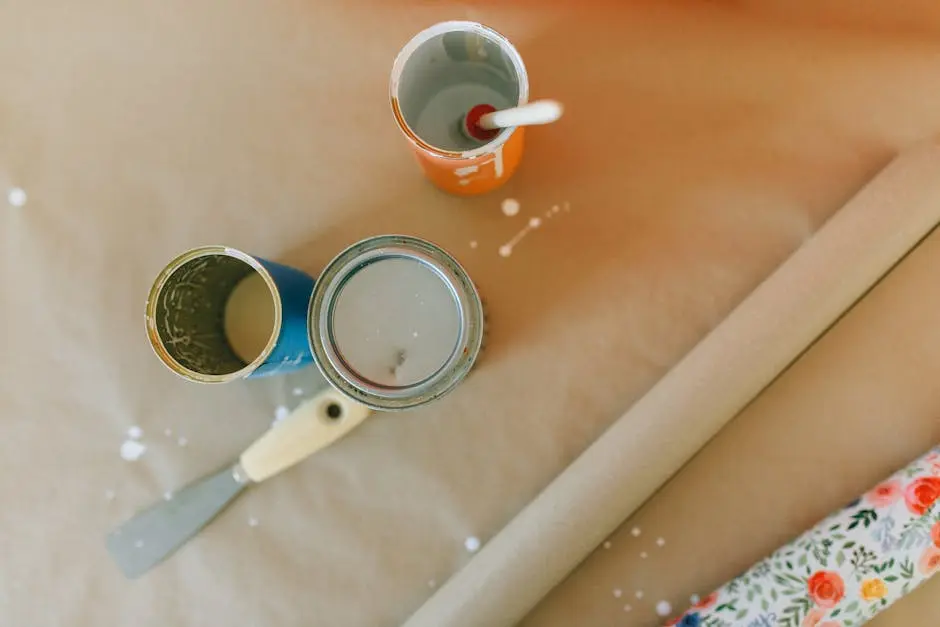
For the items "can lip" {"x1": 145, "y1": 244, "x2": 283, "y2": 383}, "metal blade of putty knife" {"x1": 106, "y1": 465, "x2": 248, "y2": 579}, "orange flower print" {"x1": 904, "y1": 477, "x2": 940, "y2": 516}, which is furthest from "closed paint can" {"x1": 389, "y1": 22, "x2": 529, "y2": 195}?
"orange flower print" {"x1": 904, "y1": 477, "x2": 940, "y2": 516}

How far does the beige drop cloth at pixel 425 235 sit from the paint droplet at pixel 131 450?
12 millimetres

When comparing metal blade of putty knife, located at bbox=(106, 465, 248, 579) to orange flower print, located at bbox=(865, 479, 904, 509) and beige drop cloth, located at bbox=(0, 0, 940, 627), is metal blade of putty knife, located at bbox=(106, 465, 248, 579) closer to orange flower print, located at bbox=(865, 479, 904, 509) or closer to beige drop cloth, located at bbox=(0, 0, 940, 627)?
beige drop cloth, located at bbox=(0, 0, 940, 627)

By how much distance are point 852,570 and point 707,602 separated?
0.41ft

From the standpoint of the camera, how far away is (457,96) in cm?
68

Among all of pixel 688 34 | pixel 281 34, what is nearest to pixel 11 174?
pixel 281 34

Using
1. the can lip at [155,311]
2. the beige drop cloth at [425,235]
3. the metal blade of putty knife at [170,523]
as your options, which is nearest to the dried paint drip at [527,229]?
the beige drop cloth at [425,235]

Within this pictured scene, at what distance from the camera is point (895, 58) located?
0.71 meters

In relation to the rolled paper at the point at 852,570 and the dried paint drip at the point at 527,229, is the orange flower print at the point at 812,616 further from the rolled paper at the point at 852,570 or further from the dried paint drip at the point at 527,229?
the dried paint drip at the point at 527,229

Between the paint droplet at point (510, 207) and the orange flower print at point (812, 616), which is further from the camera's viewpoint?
the paint droplet at point (510, 207)

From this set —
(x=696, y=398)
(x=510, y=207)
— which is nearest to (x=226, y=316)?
(x=510, y=207)

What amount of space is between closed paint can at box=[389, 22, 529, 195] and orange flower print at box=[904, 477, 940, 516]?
456 millimetres

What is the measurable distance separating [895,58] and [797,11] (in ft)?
0.35

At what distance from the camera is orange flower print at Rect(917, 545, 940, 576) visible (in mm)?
619

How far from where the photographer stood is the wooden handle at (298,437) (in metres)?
0.69
